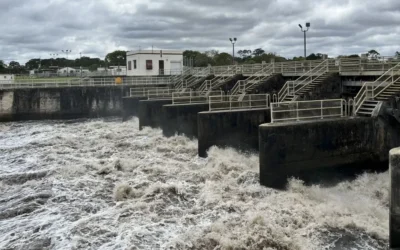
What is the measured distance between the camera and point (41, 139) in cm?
2650

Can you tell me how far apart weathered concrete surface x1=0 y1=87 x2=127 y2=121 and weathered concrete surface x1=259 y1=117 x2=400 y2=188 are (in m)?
29.2

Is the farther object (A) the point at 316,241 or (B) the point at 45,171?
(B) the point at 45,171

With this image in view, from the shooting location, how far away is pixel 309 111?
50.0 ft

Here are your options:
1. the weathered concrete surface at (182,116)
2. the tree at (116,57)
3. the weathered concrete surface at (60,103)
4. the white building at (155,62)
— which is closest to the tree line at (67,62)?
the tree at (116,57)

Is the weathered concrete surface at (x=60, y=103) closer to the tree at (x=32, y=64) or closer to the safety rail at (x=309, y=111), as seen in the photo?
the safety rail at (x=309, y=111)

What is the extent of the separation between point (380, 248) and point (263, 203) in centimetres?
370

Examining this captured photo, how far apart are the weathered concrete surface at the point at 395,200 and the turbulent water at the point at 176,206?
0.58m

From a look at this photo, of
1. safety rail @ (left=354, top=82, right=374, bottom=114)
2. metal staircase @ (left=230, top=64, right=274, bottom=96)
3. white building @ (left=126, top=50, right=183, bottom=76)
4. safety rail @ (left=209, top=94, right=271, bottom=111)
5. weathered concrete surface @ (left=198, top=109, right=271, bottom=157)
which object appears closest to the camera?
safety rail @ (left=354, top=82, right=374, bottom=114)

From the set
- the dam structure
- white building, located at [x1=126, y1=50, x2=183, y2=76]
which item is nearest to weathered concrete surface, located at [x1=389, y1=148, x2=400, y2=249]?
the dam structure

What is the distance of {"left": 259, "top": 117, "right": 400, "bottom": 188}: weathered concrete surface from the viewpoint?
13.6 meters

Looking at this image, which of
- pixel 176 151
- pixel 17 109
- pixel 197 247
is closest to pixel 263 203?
pixel 197 247

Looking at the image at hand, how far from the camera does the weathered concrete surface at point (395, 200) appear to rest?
8.71m

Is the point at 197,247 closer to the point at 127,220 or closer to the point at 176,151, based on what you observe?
the point at 127,220

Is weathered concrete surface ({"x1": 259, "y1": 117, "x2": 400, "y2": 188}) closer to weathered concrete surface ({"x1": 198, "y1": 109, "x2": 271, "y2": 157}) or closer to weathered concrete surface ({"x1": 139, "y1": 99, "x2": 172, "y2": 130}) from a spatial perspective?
weathered concrete surface ({"x1": 198, "y1": 109, "x2": 271, "y2": 157})
